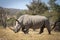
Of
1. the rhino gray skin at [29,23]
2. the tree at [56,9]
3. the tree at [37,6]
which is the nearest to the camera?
the rhino gray skin at [29,23]

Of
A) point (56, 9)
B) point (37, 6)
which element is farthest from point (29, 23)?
point (37, 6)

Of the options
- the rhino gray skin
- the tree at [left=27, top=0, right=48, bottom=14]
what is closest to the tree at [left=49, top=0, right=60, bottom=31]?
the tree at [left=27, top=0, right=48, bottom=14]

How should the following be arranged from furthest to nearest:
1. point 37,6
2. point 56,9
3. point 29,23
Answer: point 37,6 < point 56,9 < point 29,23

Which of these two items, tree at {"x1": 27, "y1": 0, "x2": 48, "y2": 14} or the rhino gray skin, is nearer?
the rhino gray skin

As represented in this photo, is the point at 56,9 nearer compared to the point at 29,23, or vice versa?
the point at 29,23

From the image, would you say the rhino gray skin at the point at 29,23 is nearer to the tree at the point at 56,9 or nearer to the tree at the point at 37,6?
the tree at the point at 56,9

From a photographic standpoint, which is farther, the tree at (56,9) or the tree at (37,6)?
the tree at (37,6)

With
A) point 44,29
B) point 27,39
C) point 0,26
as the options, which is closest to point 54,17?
point 44,29

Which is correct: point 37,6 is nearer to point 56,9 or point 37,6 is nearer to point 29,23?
point 56,9

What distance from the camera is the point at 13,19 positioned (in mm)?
4281

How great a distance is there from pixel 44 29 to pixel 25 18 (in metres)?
0.63

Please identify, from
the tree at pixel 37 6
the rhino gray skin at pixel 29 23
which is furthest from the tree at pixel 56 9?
the rhino gray skin at pixel 29 23

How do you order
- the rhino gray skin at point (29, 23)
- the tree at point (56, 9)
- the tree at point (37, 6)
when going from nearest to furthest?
1. the rhino gray skin at point (29, 23)
2. the tree at point (56, 9)
3. the tree at point (37, 6)

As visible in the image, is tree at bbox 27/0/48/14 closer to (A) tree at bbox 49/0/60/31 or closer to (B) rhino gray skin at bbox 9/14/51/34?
(A) tree at bbox 49/0/60/31
